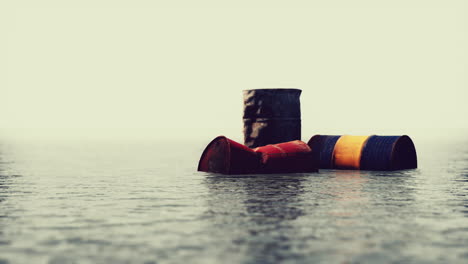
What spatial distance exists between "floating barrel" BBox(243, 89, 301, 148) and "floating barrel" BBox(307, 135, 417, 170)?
39.7 inches

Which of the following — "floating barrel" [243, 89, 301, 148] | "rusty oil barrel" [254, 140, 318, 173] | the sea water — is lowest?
the sea water

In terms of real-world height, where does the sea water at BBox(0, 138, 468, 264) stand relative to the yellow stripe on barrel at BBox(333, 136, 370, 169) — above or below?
below

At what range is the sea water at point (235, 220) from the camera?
746 centimetres

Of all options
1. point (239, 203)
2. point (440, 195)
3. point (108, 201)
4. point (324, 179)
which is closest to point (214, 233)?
point (239, 203)

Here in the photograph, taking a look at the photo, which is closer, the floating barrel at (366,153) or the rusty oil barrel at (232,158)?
the rusty oil barrel at (232,158)

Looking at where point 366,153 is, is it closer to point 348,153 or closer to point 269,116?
point 348,153

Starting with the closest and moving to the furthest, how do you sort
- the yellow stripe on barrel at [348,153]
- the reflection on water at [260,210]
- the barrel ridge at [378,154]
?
the reflection on water at [260,210] → the barrel ridge at [378,154] → the yellow stripe on barrel at [348,153]

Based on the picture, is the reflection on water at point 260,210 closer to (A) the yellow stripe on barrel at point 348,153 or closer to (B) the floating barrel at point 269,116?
(A) the yellow stripe on barrel at point 348,153

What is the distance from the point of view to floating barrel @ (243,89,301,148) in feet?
64.4

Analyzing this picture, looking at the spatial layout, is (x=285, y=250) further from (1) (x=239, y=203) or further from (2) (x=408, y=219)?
(1) (x=239, y=203)

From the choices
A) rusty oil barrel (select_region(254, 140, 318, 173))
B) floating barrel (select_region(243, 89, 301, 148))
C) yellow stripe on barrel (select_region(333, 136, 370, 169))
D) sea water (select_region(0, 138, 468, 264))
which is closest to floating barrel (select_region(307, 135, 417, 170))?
yellow stripe on barrel (select_region(333, 136, 370, 169))

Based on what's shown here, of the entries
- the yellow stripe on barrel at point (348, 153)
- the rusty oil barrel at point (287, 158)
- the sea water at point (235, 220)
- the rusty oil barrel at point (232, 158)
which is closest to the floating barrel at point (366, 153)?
the yellow stripe on barrel at point (348, 153)

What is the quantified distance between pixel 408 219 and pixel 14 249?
16.4 feet

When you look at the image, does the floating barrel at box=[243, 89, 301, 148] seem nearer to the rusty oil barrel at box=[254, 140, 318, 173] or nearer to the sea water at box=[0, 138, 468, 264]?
the rusty oil barrel at box=[254, 140, 318, 173]
